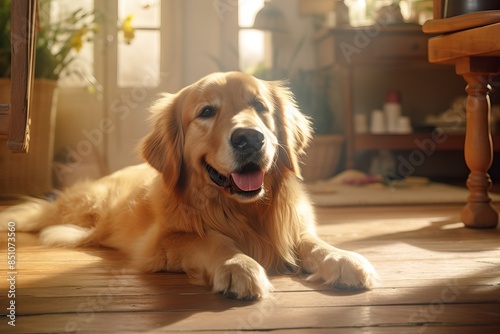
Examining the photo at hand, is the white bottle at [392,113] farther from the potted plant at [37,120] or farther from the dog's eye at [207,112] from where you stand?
the dog's eye at [207,112]

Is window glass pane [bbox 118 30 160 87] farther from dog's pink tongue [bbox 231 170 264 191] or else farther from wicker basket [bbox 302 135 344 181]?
dog's pink tongue [bbox 231 170 264 191]

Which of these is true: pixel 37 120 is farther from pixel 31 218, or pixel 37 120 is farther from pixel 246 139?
pixel 246 139

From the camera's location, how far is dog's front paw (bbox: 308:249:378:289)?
1.67 metres

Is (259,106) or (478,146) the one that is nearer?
(259,106)

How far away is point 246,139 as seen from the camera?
1.77 metres

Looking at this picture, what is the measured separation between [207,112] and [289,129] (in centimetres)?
33

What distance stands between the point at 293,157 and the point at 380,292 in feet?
2.07

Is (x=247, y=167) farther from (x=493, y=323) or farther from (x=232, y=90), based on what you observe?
(x=493, y=323)

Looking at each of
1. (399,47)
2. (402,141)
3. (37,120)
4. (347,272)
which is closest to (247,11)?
(399,47)

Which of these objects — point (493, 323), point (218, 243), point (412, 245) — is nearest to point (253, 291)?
point (218, 243)

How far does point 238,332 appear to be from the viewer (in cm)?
127

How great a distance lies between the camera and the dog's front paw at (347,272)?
1665mm

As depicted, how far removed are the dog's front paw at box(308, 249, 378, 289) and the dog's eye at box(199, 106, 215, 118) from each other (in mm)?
607

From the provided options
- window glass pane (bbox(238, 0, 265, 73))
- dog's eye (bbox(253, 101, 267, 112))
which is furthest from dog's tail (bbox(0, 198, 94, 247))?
window glass pane (bbox(238, 0, 265, 73))
